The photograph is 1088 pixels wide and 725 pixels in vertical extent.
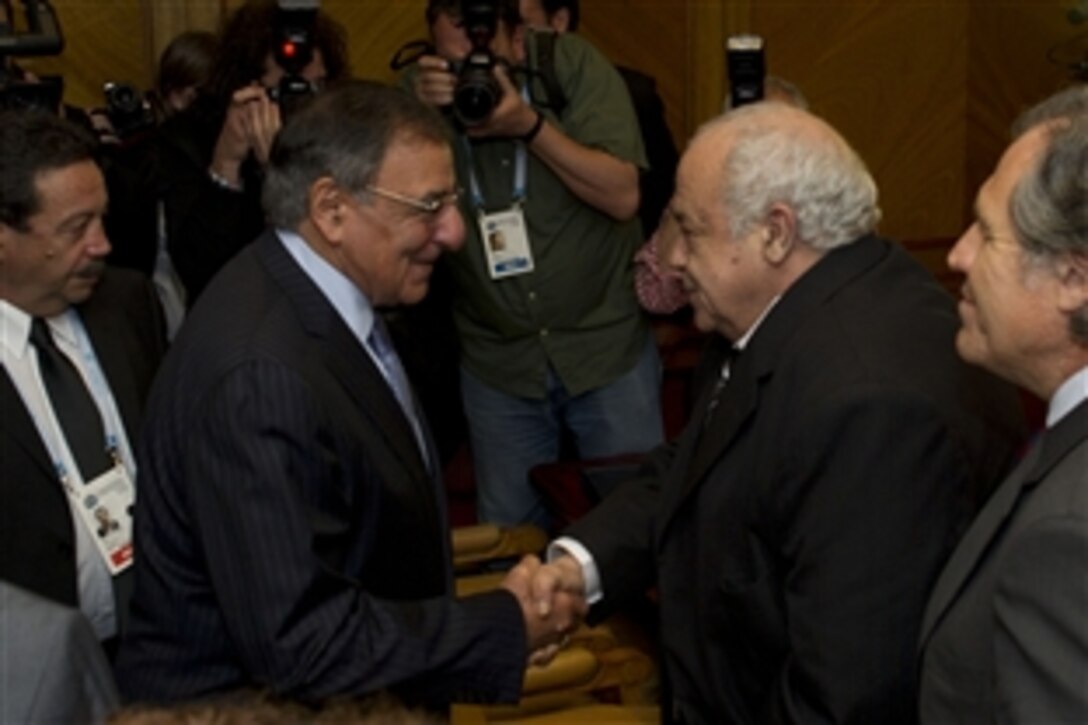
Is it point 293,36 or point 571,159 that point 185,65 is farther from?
point 571,159

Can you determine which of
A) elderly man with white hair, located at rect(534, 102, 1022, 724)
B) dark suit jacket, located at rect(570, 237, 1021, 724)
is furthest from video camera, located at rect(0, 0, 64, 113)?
dark suit jacket, located at rect(570, 237, 1021, 724)

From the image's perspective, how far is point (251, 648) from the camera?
6.93ft

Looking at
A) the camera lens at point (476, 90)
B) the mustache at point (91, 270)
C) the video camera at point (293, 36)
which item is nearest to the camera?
the mustache at point (91, 270)

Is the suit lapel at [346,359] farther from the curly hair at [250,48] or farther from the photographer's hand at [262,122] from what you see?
the curly hair at [250,48]

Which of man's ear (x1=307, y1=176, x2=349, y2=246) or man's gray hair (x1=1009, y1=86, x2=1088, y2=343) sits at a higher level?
man's gray hair (x1=1009, y1=86, x2=1088, y2=343)

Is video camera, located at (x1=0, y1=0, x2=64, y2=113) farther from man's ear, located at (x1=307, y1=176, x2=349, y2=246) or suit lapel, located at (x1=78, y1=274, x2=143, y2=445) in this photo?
man's ear, located at (x1=307, y1=176, x2=349, y2=246)

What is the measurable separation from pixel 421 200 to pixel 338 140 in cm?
15

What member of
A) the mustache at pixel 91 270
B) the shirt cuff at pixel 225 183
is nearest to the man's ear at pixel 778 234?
the mustache at pixel 91 270

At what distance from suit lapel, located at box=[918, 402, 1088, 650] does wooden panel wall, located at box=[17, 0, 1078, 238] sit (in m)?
3.95

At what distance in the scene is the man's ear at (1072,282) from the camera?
177cm

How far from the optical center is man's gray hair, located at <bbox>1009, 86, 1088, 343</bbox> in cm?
175

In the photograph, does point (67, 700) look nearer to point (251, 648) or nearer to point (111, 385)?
point (251, 648)

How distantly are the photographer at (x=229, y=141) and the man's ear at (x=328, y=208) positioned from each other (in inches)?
52.6

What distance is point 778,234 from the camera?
7.42 ft
